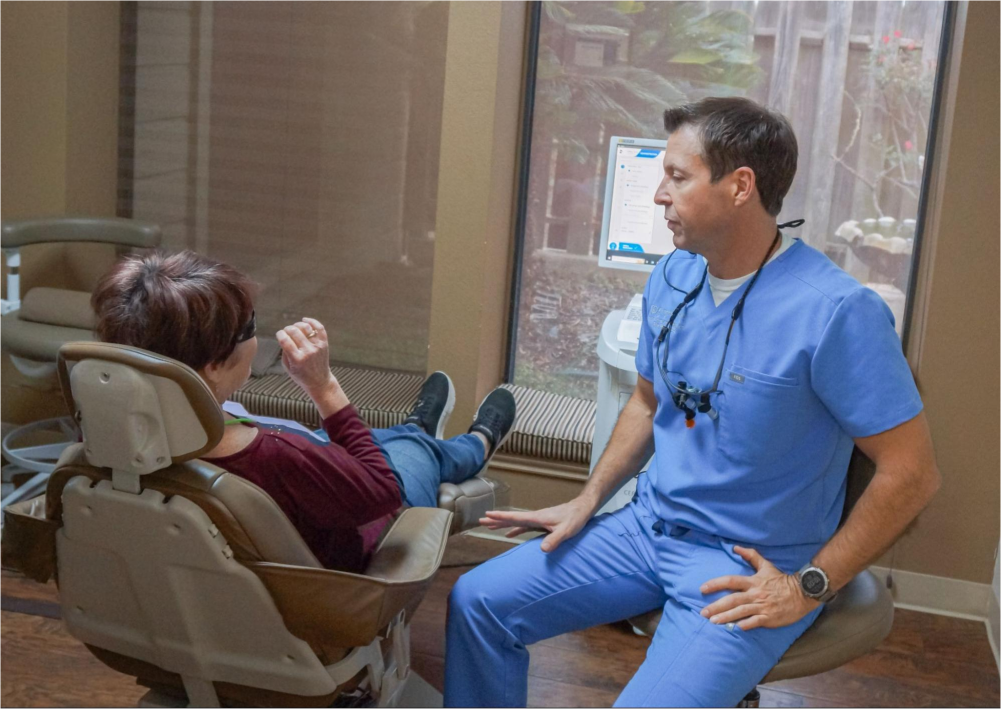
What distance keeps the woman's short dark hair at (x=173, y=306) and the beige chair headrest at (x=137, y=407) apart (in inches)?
4.4


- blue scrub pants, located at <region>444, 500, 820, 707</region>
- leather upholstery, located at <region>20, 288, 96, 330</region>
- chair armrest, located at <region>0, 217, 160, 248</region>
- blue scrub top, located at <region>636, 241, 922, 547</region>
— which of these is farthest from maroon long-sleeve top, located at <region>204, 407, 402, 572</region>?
chair armrest, located at <region>0, 217, 160, 248</region>

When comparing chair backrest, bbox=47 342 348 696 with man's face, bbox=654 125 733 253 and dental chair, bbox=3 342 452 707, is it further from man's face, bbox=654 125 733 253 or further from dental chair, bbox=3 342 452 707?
man's face, bbox=654 125 733 253

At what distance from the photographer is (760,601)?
1.48m

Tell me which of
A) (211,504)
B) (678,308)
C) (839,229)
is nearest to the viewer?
(211,504)

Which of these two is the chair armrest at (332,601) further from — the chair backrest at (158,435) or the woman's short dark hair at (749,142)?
the woman's short dark hair at (749,142)

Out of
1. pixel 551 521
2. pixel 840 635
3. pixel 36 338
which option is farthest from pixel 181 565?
pixel 36 338

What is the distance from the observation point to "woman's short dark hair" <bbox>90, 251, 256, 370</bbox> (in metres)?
1.36

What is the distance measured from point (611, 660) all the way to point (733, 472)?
2.98ft

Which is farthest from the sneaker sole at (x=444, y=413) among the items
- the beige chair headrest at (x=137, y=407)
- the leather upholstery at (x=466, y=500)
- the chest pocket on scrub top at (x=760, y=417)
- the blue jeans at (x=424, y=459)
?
the beige chair headrest at (x=137, y=407)

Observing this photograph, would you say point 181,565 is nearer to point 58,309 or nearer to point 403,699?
point 403,699

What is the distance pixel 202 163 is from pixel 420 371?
104cm

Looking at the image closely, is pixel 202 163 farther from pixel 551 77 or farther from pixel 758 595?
pixel 758 595

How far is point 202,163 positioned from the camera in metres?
3.49

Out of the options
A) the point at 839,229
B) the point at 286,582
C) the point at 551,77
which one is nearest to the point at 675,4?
the point at 551,77
